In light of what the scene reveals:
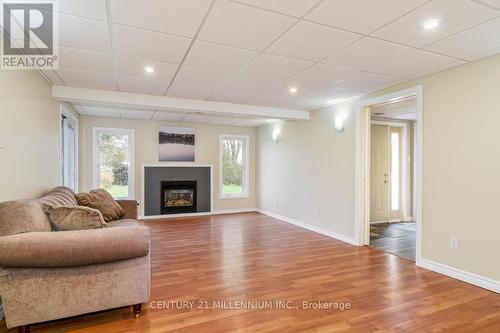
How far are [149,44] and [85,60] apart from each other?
911mm

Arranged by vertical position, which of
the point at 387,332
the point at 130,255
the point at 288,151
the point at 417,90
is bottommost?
the point at 387,332

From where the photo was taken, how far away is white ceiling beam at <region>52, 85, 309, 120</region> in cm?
399

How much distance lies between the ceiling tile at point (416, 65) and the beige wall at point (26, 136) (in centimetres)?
370

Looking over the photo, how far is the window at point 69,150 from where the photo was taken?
479cm

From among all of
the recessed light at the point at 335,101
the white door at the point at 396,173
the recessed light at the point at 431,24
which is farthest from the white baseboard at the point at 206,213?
the recessed light at the point at 431,24

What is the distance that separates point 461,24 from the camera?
2.18m

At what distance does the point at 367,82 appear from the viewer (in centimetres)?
368

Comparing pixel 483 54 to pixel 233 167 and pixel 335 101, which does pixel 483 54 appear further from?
pixel 233 167

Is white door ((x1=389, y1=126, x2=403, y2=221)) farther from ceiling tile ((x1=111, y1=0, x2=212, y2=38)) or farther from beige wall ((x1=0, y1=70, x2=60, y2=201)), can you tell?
beige wall ((x1=0, y1=70, x2=60, y2=201))

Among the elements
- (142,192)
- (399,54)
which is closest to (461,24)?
(399,54)

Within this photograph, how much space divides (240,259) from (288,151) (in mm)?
3162

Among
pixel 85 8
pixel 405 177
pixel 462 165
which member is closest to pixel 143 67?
pixel 85 8

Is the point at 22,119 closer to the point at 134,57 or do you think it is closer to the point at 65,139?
the point at 134,57

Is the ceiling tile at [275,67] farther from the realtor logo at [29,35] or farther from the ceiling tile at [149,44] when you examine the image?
the realtor logo at [29,35]
